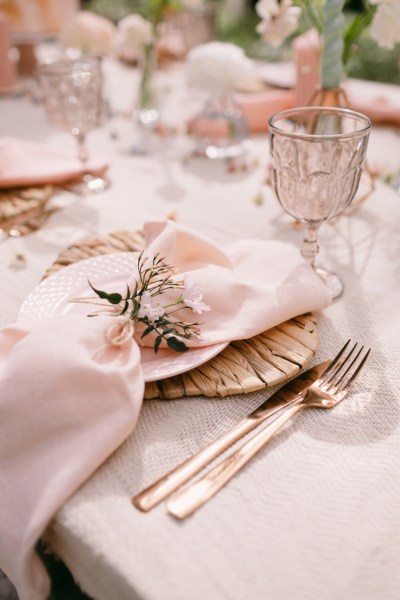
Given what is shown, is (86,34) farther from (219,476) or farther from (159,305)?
(219,476)

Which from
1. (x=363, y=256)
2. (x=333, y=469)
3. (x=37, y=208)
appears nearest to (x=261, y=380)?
(x=333, y=469)

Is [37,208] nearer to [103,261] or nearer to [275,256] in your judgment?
[103,261]

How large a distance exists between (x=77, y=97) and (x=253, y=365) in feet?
2.25

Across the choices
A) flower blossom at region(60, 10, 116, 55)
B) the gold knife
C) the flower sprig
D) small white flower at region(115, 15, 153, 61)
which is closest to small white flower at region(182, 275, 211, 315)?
the flower sprig

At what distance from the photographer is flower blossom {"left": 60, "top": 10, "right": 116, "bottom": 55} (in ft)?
5.22

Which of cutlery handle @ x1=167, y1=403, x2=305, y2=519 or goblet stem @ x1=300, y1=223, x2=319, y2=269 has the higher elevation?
goblet stem @ x1=300, y1=223, x2=319, y2=269

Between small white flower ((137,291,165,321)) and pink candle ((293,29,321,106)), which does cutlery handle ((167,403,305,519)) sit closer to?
small white flower ((137,291,165,321))

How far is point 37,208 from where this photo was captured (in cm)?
93

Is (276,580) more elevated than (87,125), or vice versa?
(87,125)

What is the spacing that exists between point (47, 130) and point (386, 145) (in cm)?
79

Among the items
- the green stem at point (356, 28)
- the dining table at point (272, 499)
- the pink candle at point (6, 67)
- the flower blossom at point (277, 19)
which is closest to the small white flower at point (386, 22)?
the green stem at point (356, 28)

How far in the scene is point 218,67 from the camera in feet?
3.68

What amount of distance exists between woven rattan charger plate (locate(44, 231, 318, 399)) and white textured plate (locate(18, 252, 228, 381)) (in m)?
0.02

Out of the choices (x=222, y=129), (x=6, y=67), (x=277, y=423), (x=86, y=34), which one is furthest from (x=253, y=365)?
(x=6, y=67)
